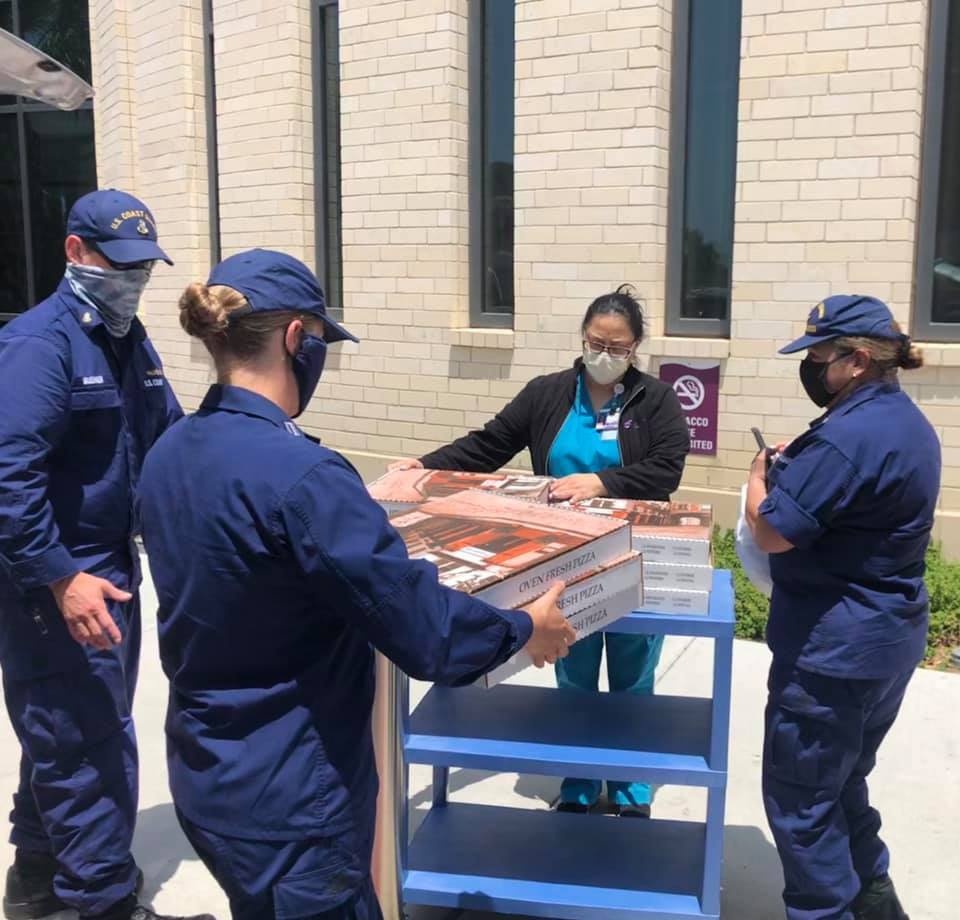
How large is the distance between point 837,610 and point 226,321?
1.70 metres

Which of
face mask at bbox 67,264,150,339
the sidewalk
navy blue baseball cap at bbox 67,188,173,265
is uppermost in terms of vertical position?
navy blue baseball cap at bbox 67,188,173,265

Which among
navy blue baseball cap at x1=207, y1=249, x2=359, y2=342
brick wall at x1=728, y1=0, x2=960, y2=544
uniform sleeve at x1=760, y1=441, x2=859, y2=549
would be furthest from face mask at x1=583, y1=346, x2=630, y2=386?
brick wall at x1=728, y1=0, x2=960, y2=544

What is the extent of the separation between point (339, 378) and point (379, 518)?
6691mm

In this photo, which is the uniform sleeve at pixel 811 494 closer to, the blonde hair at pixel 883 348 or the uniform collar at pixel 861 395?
the uniform collar at pixel 861 395

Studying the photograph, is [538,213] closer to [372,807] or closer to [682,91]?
[682,91]

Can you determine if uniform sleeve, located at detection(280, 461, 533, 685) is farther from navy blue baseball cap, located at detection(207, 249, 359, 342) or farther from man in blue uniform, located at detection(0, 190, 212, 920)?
man in blue uniform, located at detection(0, 190, 212, 920)

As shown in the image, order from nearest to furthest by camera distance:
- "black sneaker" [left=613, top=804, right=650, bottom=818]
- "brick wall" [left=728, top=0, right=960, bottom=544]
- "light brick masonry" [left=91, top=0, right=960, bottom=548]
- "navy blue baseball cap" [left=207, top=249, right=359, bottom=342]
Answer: "navy blue baseball cap" [left=207, top=249, right=359, bottom=342]
"black sneaker" [left=613, top=804, right=650, bottom=818]
"brick wall" [left=728, top=0, right=960, bottom=544]
"light brick masonry" [left=91, top=0, right=960, bottom=548]

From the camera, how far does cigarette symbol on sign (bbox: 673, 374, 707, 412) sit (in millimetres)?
6728

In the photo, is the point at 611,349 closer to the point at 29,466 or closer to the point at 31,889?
the point at 29,466

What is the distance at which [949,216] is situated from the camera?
617cm

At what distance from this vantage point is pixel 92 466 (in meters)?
2.84

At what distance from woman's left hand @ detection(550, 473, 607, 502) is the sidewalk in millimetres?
1299

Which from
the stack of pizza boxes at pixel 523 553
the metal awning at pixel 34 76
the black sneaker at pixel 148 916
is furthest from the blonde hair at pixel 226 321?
the metal awning at pixel 34 76

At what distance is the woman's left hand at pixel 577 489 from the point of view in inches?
122
